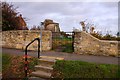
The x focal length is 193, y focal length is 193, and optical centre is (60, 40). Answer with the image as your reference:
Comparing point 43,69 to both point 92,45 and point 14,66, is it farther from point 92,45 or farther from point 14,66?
point 92,45

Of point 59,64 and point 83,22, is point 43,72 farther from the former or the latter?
point 83,22

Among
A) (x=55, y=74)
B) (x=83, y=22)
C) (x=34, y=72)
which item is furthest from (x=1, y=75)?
(x=83, y=22)

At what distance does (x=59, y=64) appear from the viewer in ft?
26.6

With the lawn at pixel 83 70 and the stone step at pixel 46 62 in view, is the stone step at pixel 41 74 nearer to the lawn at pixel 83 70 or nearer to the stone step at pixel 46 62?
the lawn at pixel 83 70

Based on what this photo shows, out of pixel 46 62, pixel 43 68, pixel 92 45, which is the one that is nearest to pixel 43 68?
pixel 43 68

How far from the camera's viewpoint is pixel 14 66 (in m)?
8.62

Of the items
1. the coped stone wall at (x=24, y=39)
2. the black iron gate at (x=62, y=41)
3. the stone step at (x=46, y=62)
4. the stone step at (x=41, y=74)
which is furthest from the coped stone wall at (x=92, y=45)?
the stone step at (x=41, y=74)

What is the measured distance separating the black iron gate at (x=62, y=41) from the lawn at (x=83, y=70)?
4037 millimetres

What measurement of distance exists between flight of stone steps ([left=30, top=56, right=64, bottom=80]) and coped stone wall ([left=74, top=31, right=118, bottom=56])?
3095 millimetres

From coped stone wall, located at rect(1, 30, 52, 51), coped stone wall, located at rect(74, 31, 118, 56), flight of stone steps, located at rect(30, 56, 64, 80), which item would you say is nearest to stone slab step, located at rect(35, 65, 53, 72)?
flight of stone steps, located at rect(30, 56, 64, 80)

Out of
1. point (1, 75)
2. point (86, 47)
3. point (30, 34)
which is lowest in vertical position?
point (1, 75)

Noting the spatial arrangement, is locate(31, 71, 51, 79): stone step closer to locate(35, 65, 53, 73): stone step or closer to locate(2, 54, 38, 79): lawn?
locate(35, 65, 53, 73): stone step

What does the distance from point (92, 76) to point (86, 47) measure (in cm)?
389

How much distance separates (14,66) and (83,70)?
3.10 metres
